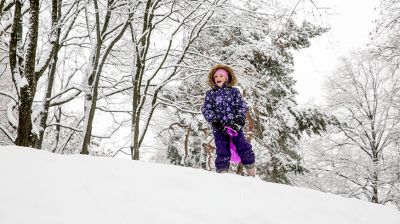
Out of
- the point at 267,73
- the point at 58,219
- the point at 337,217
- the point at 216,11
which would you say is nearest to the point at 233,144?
the point at 337,217

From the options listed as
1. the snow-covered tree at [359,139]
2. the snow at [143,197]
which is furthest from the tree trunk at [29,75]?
the snow-covered tree at [359,139]

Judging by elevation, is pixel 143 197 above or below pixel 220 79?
below

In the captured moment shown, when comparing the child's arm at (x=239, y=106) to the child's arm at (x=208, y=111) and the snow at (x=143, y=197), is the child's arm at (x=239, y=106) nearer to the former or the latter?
the child's arm at (x=208, y=111)

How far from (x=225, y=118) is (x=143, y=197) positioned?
2233 mm

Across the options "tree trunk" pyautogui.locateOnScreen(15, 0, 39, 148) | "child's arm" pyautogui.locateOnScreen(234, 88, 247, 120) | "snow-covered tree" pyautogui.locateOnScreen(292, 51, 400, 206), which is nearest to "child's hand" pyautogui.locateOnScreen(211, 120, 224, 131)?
"child's arm" pyautogui.locateOnScreen(234, 88, 247, 120)

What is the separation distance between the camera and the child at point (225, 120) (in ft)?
15.8

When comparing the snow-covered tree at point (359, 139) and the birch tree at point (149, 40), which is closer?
the birch tree at point (149, 40)

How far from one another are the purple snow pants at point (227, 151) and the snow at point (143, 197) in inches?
47.4

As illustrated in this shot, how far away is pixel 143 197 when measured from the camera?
276 cm

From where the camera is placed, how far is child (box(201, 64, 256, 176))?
15.8ft

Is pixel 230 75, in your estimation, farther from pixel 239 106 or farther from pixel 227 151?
pixel 227 151

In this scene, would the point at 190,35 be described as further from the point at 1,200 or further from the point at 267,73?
the point at 1,200

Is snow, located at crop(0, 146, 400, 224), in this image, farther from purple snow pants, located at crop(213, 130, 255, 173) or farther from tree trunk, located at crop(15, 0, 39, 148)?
tree trunk, located at crop(15, 0, 39, 148)

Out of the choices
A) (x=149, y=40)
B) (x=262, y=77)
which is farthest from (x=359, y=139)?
(x=149, y=40)
